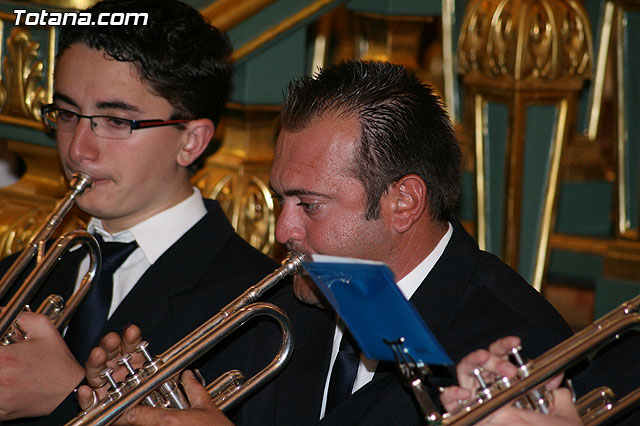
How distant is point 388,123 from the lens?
1.97m

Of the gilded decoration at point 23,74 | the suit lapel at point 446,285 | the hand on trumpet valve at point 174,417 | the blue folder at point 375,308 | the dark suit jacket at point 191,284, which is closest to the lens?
the blue folder at point 375,308

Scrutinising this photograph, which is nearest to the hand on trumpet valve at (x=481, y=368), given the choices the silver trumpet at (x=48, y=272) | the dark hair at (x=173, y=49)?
the silver trumpet at (x=48, y=272)

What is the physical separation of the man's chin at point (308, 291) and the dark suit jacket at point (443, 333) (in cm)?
12

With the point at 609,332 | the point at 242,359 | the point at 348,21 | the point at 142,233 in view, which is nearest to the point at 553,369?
the point at 609,332

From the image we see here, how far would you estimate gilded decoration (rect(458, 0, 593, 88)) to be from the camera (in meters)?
2.80

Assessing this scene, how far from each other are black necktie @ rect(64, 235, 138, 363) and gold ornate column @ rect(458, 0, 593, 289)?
3.66 feet

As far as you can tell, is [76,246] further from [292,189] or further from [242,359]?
[292,189]

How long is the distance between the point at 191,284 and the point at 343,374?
53cm

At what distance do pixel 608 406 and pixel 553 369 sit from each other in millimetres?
196

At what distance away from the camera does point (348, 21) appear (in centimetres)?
367

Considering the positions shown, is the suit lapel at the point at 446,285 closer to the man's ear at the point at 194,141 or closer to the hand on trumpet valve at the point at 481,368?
the hand on trumpet valve at the point at 481,368

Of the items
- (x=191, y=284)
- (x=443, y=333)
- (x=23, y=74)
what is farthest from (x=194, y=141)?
(x=443, y=333)

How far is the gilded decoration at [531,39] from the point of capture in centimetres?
280

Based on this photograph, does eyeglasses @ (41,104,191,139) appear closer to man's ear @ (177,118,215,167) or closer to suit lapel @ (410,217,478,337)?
man's ear @ (177,118,215,167)
